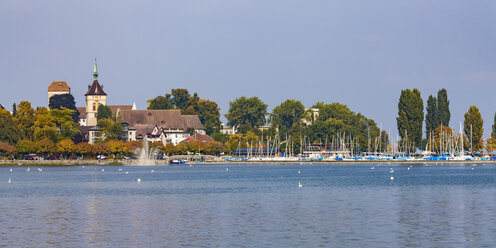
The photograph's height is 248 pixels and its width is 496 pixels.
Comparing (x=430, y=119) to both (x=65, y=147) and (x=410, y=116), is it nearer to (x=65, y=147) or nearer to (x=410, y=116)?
(x=410, y=116)

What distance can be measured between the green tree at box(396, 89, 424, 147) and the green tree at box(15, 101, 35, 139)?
261 feet

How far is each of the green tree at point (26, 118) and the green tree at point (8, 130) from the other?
14.5 feet

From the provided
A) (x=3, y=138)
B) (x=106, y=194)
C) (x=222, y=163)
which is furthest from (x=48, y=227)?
(x=222, y=163)

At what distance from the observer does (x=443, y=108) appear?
172 m

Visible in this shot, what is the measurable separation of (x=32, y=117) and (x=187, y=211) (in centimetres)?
12565

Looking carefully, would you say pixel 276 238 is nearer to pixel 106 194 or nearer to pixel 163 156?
pixel 106 194

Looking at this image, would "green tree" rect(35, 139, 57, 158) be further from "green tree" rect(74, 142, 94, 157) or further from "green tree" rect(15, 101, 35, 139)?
"green tree" rect(15, 101, 35, 139)

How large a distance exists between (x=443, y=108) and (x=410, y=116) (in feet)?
53.2

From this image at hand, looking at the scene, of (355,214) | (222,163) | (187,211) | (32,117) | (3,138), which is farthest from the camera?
(222,163)

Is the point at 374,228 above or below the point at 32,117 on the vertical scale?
below

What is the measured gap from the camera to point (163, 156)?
193875mm

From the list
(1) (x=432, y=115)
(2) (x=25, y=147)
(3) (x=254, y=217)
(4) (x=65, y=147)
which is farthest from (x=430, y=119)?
(3) (x=254, y=217)

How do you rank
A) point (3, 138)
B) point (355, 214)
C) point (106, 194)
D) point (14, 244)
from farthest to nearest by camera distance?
point (3, 138), point (106, 194), point (355, 214), point (14, 244)

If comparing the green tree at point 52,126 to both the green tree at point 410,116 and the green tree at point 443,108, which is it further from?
the green tree at point 443,108
